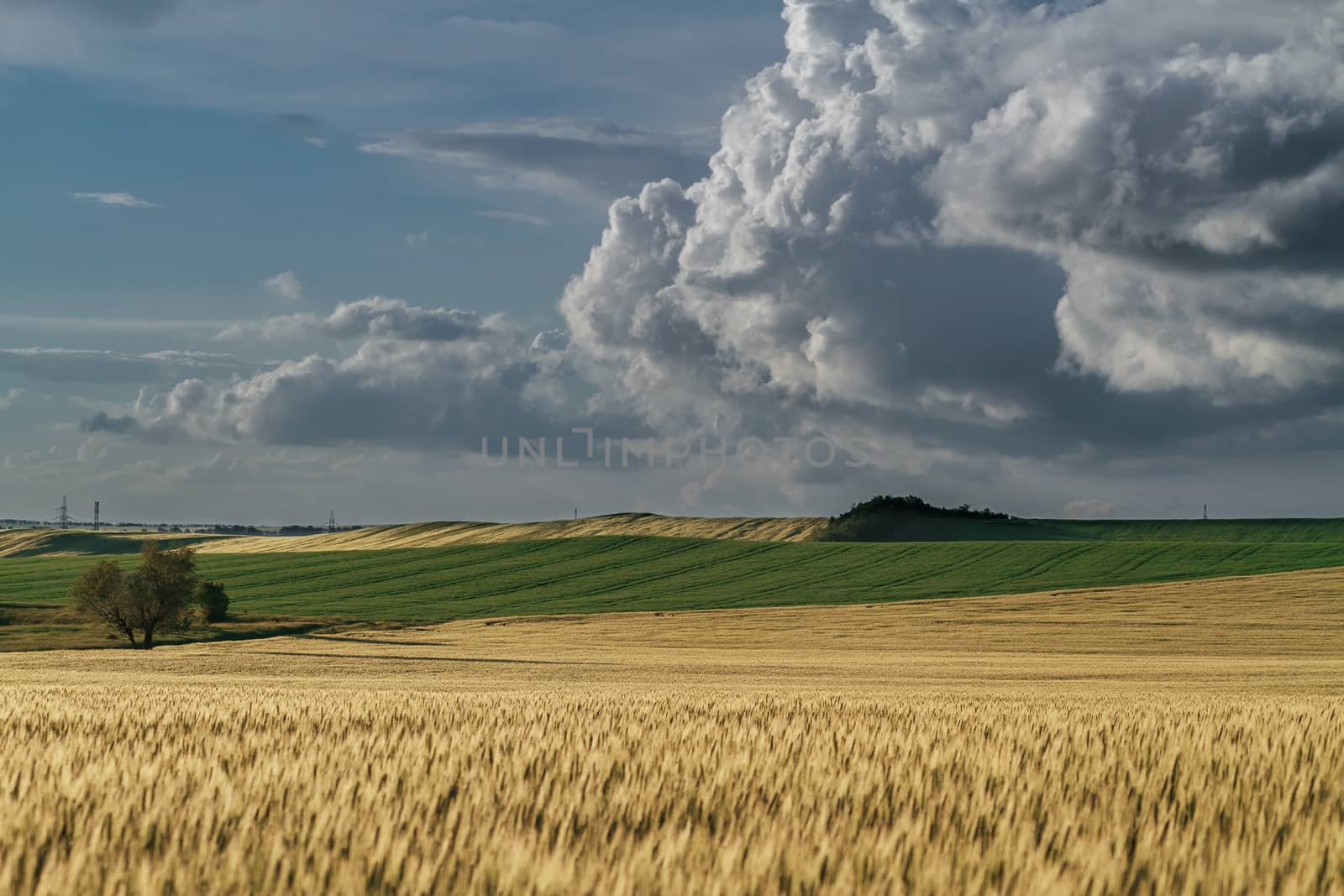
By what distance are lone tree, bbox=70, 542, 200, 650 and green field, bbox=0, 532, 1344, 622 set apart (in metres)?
8.36

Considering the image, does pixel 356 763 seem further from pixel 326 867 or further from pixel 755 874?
pixel 755 874

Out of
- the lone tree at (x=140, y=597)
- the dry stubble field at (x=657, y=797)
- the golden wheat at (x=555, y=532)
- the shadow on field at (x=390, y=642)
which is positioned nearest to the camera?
the dry stubble field at (x=657, y=797)

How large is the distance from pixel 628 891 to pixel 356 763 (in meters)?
2.91

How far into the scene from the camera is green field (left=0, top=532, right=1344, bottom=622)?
64.7 metres

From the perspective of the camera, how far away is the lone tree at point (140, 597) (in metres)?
49.6

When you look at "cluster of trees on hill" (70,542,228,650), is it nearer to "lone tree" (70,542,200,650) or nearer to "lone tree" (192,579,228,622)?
"lone tree" (70,542,200,650)

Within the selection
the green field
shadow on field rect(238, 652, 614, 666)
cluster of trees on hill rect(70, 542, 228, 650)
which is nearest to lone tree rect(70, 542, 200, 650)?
cluster of trees on hill rect(70, 542, 228, 650)

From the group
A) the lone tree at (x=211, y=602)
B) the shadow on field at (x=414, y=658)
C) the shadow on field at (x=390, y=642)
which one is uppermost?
the lone tree at (x=211, y=602)

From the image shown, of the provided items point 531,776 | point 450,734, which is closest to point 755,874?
point 531,776

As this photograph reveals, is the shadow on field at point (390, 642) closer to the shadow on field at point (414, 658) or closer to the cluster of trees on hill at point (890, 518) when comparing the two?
the shadow on field at point (414, 658)

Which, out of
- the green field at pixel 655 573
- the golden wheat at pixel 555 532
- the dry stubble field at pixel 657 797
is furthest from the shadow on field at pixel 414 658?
the golden wheat at pixel 555 532

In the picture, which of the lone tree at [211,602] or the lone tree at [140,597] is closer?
the lone tree at [140,597]

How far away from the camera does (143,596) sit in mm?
49625

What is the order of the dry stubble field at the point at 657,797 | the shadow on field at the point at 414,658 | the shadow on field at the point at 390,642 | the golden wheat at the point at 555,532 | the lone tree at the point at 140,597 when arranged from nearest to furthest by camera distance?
the dry stubble field at the point at 657,797, the shadow on field at the point at 414,658, the shadow on field at the point at 390,642, the lone tree at the point at 140,597, the golden wheat at the point at 555,532
